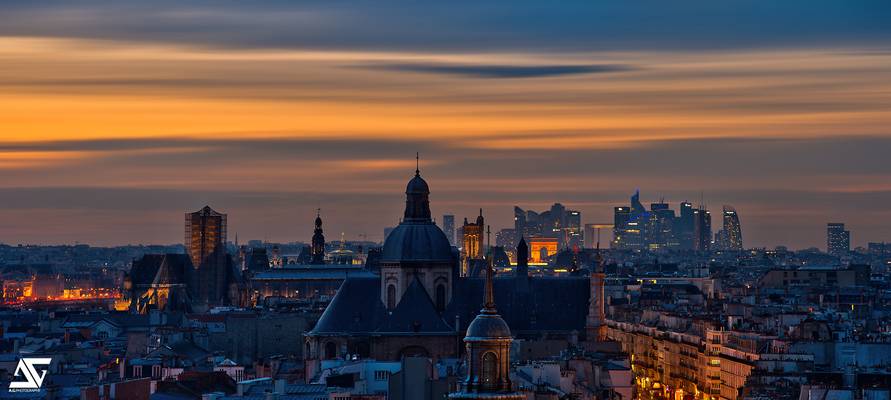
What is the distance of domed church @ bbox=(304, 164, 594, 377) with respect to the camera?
4968 inches

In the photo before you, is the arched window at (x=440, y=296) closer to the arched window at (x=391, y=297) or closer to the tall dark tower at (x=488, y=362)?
the arched window at (x=391, y=297)

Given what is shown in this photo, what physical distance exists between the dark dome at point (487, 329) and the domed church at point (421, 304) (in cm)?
6772

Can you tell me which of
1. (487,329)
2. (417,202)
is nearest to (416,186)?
(417,202)

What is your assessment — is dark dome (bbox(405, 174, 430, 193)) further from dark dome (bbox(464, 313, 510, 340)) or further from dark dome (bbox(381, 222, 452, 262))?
dark dome (bbox(464, 313, 510, 340))

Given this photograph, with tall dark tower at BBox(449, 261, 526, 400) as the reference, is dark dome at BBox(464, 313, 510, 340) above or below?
above

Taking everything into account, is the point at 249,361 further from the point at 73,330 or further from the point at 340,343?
A: the point at 73,330

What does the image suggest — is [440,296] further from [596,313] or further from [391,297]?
[596,313]

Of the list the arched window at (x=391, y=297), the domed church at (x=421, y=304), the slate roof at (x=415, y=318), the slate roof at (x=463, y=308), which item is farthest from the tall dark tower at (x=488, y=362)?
the arched window at (x=391, y=297)

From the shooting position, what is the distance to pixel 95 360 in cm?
13038

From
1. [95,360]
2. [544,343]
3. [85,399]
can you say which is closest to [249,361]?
[95,360]

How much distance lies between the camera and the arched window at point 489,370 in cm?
5242

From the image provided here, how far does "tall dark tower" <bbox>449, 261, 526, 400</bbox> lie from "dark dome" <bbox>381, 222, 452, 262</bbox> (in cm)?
7576

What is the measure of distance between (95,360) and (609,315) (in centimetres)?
5723

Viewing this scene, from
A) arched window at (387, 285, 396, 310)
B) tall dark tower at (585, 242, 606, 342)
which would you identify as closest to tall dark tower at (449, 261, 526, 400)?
arched window at (387, 285, 396, 310)
